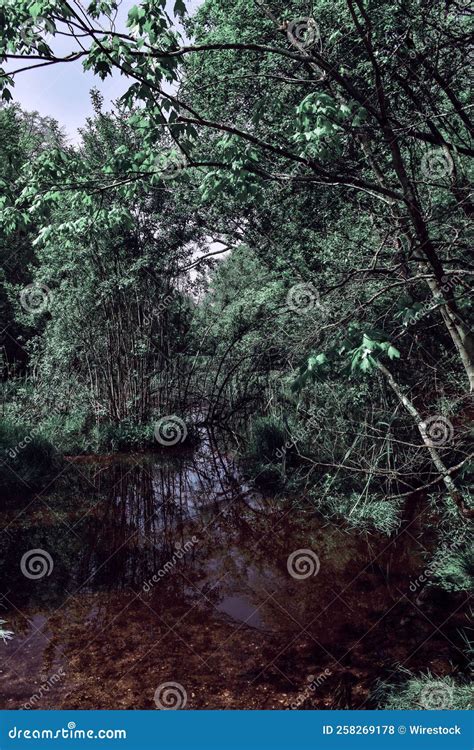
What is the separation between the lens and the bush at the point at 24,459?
7.04 meters

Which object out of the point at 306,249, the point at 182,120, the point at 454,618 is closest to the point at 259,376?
the point at 306,249

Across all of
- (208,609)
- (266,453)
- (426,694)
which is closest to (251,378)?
(266,453)

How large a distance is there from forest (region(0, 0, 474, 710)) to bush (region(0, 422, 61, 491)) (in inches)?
1.8

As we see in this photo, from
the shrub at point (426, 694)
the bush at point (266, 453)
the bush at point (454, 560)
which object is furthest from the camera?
the bush at point (266, 453)

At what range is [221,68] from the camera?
6688mm

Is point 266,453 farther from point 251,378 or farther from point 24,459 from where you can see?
point 24,459

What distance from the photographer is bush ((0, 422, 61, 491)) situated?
7.04 m

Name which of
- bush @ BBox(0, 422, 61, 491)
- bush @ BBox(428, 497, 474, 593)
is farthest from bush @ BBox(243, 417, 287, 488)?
bush @ BBox(0, 422, 61, 491)

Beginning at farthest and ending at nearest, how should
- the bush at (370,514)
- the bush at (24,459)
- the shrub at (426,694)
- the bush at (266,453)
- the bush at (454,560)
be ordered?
the bush at (266,453), the bush at (24,459), the bush at (370,514), the bush at (454,560), the shrub at (426,694)

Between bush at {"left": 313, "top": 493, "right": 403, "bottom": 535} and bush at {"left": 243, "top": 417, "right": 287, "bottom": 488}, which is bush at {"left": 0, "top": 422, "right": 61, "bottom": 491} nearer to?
bush at {"left": 243, "top": 417, "right": 287, "bottom": 488}

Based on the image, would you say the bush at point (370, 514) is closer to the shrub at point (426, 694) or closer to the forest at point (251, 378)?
the forest at point (251, 378)

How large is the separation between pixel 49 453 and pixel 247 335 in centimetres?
357

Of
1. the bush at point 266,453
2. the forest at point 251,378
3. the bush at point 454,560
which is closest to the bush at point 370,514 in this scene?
the forest at point 251,378

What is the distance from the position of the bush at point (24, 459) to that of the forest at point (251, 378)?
0.15 ft
